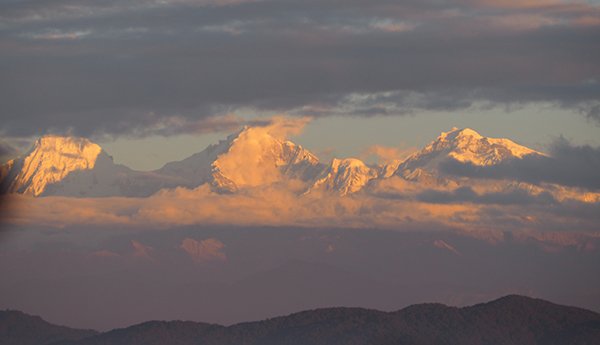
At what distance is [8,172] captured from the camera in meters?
28.7
